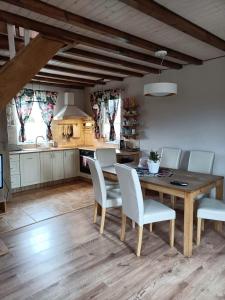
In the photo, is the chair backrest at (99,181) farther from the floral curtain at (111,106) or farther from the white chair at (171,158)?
the floral curtain at (111,106)

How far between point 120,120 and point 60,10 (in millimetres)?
3521

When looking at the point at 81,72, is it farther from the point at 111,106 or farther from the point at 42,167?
the point at 42,167

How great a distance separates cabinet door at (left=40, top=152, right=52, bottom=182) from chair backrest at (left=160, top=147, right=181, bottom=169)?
8.68 ft

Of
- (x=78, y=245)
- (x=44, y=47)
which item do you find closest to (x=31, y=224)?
(x=78, y=245)

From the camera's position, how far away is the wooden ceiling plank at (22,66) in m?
2.41

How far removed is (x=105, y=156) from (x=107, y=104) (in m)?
2.04

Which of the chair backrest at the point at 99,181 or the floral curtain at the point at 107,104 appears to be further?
the floral curtain at the point at 107,104

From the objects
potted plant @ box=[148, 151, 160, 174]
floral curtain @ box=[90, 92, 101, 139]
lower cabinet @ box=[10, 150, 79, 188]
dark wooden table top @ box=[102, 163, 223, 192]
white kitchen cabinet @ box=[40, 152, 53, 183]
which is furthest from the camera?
floral curtain @ box=[90, 92, 101, 139]

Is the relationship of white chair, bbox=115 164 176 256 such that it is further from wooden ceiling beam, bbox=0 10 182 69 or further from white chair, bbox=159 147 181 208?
wooden ceiling beam, bbox=0 10 182 69

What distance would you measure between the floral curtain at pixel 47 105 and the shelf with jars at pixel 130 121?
1.91 meters

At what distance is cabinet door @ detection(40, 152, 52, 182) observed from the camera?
17.2ft

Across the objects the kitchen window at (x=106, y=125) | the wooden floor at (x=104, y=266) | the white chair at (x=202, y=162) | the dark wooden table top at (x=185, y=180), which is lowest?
the wooden floor at (x=104, y=266)

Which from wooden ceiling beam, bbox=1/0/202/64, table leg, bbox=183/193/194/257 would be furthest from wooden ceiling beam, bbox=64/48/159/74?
table leg, bbox=183/193/194/257

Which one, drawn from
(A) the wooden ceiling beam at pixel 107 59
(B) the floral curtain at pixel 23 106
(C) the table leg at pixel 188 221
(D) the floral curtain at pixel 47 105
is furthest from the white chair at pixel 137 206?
(D) the floral curtain at pixel 47 105
